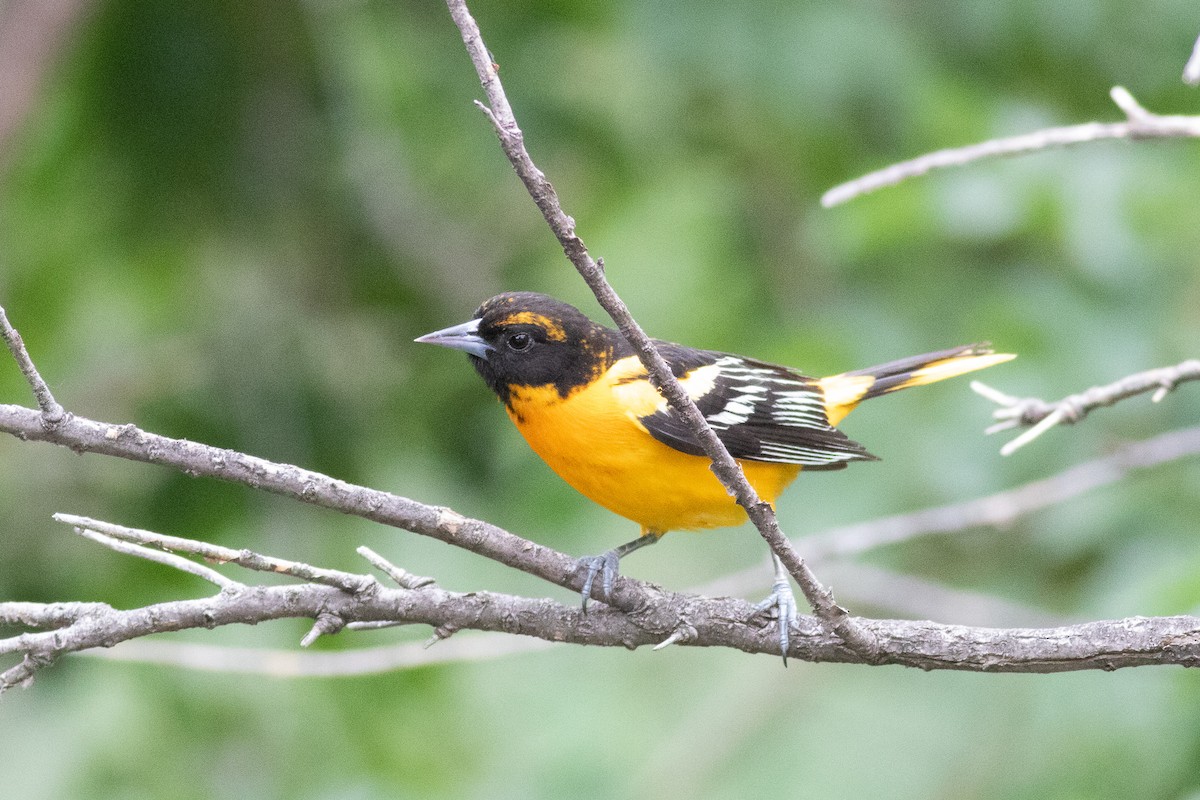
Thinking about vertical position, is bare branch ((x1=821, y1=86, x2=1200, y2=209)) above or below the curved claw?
above

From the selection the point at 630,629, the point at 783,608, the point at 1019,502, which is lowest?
the point at 1019,502

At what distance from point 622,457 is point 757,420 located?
53 cm

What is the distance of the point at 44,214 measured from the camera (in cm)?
531

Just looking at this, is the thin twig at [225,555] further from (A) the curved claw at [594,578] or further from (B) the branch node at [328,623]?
(A) the curved claw at [594,578]

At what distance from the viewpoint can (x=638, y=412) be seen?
12.1ft

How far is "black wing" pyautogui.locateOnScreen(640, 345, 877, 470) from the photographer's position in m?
3.86

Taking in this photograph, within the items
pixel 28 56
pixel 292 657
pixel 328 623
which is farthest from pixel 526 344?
pixel 28 56

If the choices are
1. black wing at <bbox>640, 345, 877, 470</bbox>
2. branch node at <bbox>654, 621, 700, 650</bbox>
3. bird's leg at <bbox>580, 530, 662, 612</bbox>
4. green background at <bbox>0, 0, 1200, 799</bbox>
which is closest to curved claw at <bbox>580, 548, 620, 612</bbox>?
bird's leg at <bbox>580, 530, 662, 612</bbox>

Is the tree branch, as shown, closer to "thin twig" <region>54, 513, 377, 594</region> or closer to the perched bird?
"thin twig" <region>54, 513, 377, 594</region>

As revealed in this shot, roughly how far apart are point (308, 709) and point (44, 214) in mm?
2530

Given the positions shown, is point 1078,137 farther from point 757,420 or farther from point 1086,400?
point 757,420

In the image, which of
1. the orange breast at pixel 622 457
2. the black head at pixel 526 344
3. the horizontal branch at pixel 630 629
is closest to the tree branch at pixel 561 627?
the horizontal branch at pixel 630 629

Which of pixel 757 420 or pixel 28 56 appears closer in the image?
pixel 757 420

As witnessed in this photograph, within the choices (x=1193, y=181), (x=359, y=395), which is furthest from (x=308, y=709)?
(x=1193, y=181)
